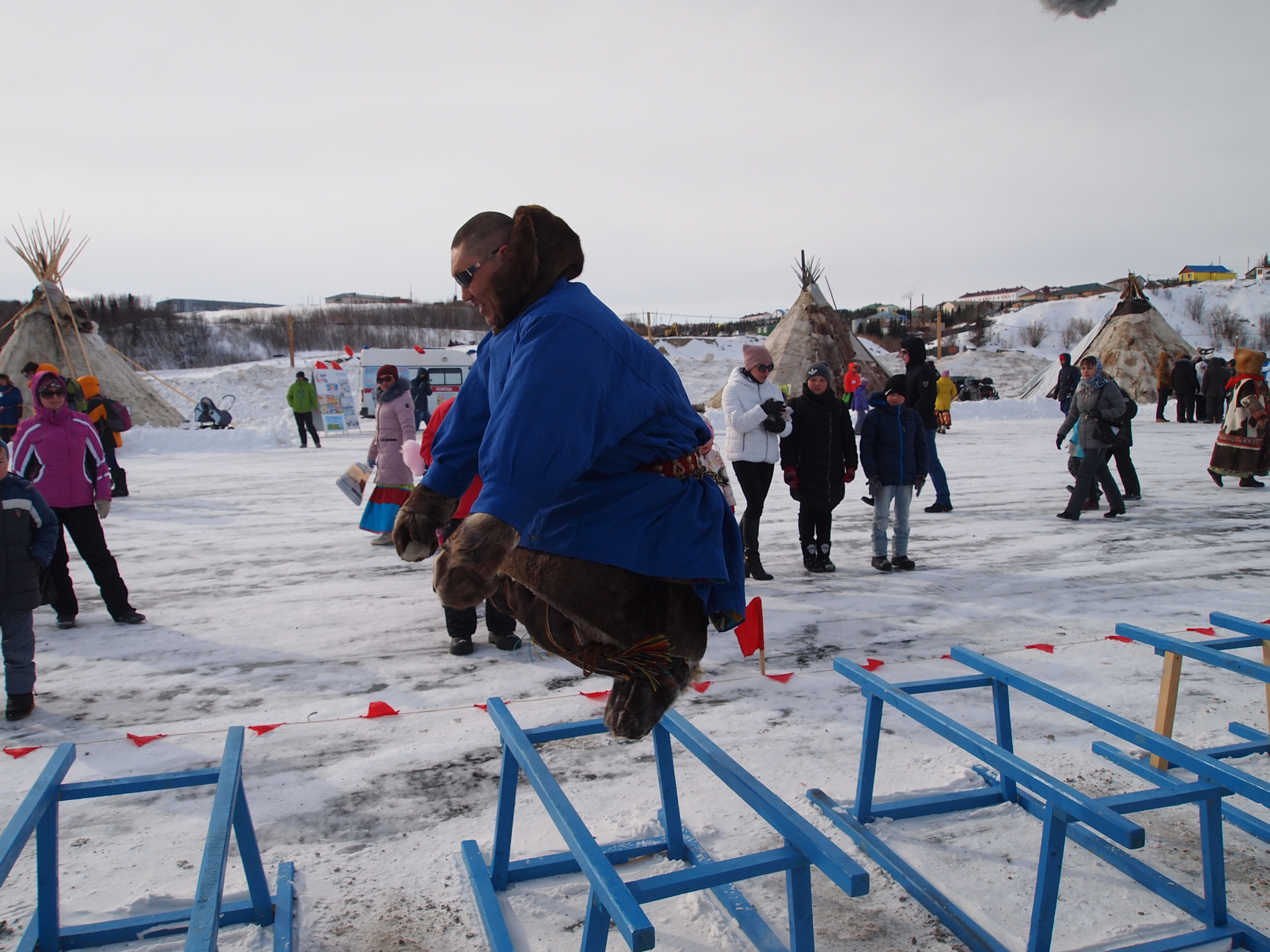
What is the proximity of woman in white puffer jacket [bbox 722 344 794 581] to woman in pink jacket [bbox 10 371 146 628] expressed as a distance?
4310mm

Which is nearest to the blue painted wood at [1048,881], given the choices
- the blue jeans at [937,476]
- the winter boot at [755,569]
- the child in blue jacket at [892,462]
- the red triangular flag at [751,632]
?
the red triangular flag at [751,632]

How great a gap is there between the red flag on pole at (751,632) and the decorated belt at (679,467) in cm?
205

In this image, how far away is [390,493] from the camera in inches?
263

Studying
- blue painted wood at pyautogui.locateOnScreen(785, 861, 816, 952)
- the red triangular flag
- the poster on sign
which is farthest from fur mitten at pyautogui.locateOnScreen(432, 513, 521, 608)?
the poster on sign

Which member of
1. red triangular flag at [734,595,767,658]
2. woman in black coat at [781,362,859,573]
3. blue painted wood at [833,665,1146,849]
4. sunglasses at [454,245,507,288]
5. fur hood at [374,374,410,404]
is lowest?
red triangular flag at [734,595,767,658]

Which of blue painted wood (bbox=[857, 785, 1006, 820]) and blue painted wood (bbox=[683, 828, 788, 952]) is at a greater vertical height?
blue painted wood (bbox=[683, 828, 788, 952])

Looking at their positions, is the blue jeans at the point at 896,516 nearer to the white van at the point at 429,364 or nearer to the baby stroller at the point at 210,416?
the white van at the point at 429,364

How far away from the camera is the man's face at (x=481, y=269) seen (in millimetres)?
1824

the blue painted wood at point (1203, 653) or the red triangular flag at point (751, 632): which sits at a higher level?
the blue painted wood at point (1203, 653)

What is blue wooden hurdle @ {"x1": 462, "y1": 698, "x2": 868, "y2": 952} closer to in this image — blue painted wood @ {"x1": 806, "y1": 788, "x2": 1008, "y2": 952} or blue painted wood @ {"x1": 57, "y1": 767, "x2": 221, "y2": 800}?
blue painted wood @ {"x1": 806, "y1": 788, "x2": 1008, "y2": 952}

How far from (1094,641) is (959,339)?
45922mm

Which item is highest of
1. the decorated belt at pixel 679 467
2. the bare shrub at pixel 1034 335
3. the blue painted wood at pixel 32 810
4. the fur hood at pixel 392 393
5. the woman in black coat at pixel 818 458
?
the bare shrub at pixel 1034 335

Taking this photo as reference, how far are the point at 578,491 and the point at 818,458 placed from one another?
4.84 metres

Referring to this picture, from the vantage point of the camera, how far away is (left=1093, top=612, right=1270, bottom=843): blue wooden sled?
9.27 ft
